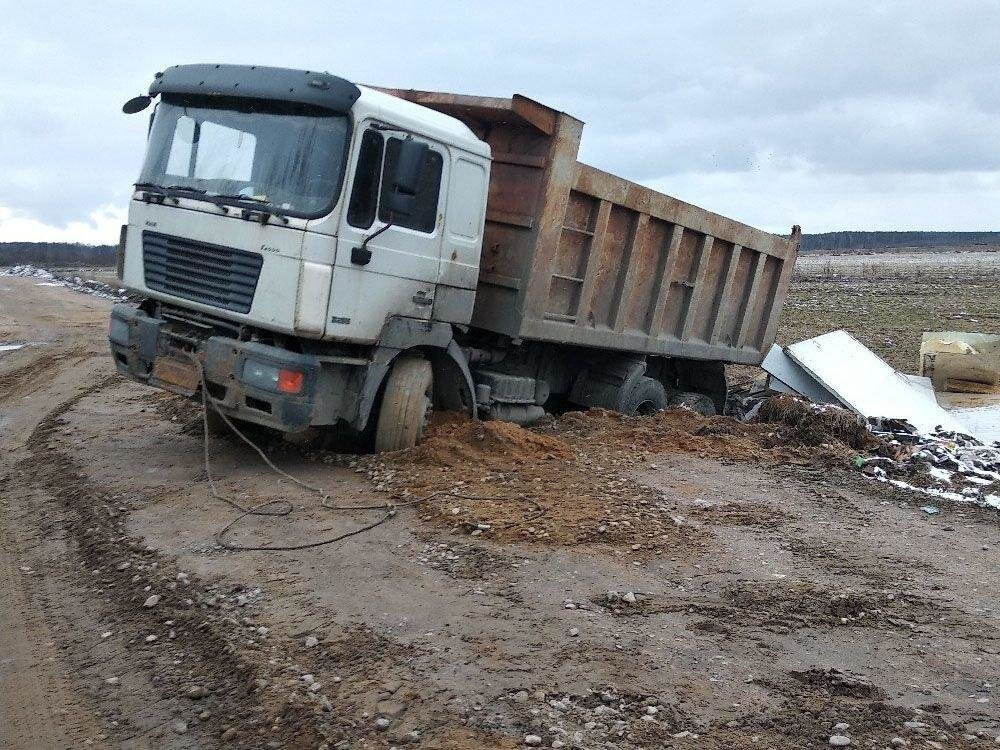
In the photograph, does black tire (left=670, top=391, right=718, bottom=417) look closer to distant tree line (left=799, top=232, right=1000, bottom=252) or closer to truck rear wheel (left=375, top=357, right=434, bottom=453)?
truck rear wheel (left=375, top=357, right=434, bottom=453)

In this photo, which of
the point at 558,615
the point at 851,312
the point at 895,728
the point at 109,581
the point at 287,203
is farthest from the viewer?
the point at 851,312

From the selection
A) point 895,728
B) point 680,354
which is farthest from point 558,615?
point 680,354

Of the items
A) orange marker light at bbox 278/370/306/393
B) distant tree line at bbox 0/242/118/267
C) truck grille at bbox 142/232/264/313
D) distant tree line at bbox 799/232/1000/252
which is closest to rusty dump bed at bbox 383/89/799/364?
orange marker light at bbox 278/370/306/393

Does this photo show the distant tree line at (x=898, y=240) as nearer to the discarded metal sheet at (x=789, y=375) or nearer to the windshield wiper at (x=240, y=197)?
the discarded metal sheet at (x=789, y=375)

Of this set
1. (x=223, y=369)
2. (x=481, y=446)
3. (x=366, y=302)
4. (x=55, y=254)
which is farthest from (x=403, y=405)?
(x=55, y=254)

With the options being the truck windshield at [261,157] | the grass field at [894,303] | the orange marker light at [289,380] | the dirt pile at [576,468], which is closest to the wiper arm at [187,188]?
the truck windshield at [261,157]

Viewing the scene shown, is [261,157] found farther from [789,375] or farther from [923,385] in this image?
[923,385]

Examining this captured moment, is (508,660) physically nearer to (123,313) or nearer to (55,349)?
(123,313)

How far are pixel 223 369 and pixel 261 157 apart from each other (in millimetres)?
1464

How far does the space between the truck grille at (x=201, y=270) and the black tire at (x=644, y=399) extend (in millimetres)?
4439

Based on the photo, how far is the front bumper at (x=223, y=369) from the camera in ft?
21.8

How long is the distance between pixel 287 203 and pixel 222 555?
2.40 meters

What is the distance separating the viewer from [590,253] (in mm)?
8789

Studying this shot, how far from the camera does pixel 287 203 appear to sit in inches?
260
